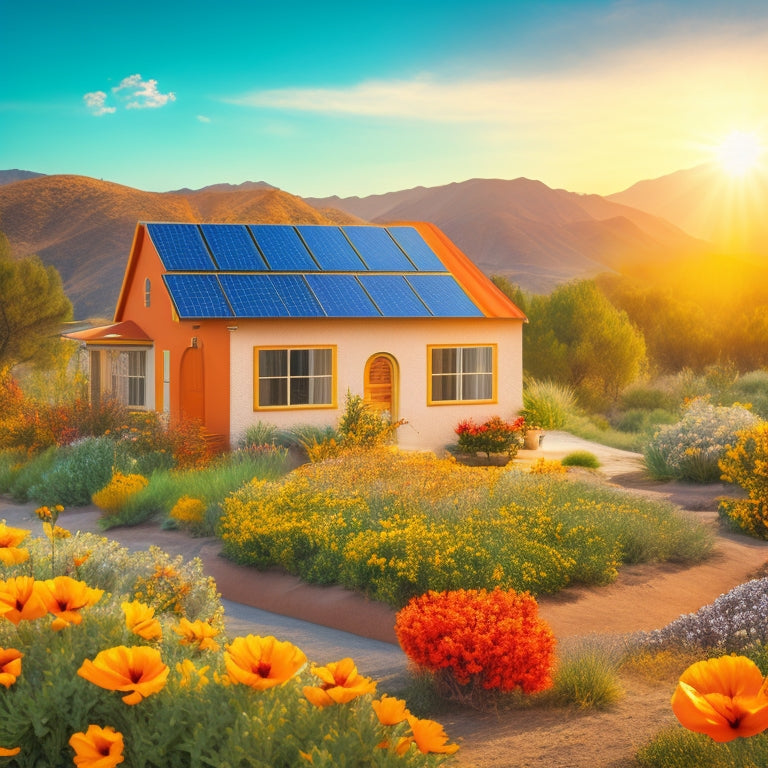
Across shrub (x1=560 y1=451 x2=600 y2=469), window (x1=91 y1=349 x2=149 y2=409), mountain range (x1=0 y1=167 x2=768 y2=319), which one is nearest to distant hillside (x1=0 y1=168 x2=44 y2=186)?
mountain range (x1=0 y1=167 x2=768 y2=319)

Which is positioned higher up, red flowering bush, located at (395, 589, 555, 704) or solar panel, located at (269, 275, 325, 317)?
solar panel, located at (269, 275, 325, 317)

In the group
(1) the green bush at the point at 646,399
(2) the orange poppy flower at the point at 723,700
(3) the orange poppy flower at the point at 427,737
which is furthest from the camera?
(1) the green bush at the point at 646,399

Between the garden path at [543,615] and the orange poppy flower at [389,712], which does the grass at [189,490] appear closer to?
the garden path at [543,615]

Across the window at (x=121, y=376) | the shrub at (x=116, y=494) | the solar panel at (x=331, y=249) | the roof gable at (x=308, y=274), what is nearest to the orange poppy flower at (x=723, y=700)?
the shrub at (x=116, y=494)

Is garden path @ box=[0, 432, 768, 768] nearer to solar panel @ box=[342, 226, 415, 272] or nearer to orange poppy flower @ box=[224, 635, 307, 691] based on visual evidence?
orange poppy flower @ box=[224, 635, 307, 691]

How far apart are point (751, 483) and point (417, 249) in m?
11.6

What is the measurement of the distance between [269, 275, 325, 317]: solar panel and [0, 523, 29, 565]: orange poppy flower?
1333 cm

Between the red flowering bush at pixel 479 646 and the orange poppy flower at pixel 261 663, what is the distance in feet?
8.04

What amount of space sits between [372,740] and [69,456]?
13173 mm

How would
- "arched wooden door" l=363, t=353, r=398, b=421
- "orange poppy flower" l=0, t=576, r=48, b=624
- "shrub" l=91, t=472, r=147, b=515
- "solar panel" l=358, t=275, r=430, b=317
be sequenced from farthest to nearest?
"arched wooden door" l=363, t=353, r=398, b=421, "solar panel" l=358, t=275, r=430, b=317, "shrub" l=91, t=472, r=147, b=515, "orange poppy flower" l=0, t=576, r=48, b=624

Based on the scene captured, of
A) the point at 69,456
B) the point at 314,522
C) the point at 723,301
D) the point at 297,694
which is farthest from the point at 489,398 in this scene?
the point at 723,301

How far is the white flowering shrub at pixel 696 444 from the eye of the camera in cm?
1609

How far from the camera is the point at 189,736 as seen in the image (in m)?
4.27

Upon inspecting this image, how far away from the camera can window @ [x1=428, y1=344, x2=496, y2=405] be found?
2095 cm
